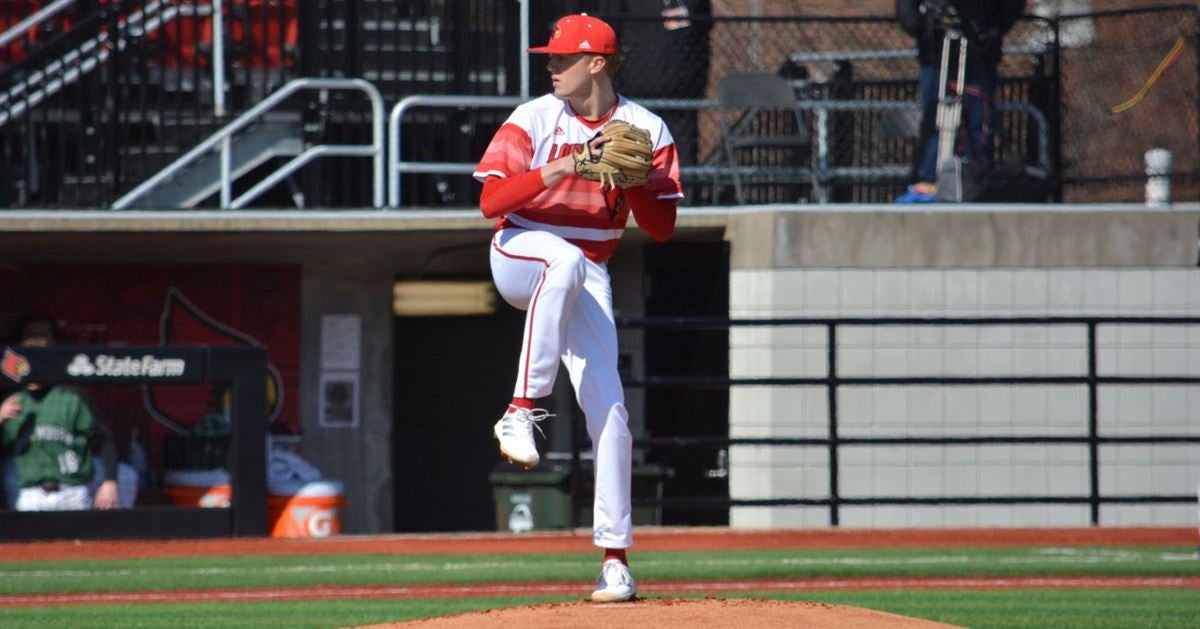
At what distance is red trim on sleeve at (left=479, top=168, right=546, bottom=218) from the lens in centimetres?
588

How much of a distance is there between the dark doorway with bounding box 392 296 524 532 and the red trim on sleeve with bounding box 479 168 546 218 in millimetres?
10989

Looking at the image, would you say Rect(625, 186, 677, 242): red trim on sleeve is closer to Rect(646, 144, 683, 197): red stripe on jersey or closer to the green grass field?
Rect(646, 144, 683, 197): red stripe on jersey

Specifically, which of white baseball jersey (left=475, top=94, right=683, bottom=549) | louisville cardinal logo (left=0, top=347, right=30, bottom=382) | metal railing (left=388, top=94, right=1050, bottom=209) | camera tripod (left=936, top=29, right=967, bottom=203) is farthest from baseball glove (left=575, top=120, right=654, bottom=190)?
camera tripod (left=936, top=29, right=967, bottom=203)

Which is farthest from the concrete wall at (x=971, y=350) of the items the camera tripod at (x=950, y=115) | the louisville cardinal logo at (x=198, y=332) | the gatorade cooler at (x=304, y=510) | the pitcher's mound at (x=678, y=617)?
the pitcher's mound at (x=678, y=617)

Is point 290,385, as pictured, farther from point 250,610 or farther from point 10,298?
point 250,610

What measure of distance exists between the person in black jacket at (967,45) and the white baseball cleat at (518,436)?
28.8ft

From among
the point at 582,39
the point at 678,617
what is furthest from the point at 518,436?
the point at 582,39

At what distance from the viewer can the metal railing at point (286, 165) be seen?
45.3 ft

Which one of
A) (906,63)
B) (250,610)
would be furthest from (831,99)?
(250,610)

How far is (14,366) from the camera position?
42.7 ft

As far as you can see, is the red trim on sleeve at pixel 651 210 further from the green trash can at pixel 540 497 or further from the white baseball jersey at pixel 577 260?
the green trash can at pixel 540 497

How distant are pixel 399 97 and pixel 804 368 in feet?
12.9

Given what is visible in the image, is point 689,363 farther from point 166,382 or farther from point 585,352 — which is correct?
point 585,352

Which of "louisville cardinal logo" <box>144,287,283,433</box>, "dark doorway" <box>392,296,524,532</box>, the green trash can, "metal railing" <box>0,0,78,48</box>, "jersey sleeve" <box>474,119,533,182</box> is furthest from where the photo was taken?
"dark doorway" <box>392,296,524,532</box>
